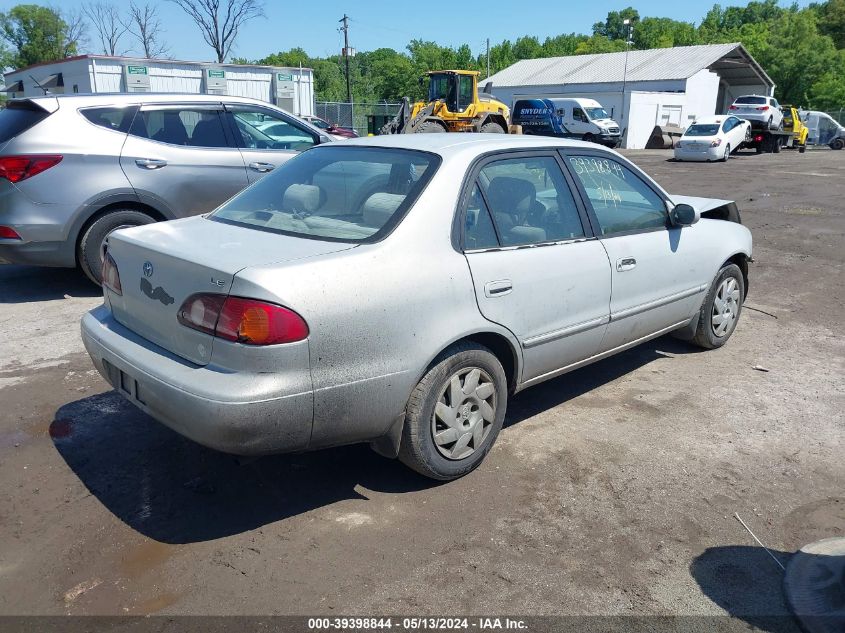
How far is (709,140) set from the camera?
88.4 ft

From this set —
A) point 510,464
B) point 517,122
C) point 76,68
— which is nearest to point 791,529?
point 510,464

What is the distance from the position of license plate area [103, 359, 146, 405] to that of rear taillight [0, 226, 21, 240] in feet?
11.3

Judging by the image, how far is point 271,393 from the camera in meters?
2.89

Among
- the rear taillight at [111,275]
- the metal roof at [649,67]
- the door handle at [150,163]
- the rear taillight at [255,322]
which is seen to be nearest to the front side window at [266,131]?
the door handle at [150,163]

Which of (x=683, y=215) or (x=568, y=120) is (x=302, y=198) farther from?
(x=568, y=120)

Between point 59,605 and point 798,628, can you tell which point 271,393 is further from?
point 798,628

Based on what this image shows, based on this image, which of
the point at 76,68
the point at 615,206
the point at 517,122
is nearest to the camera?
the point at 615,206

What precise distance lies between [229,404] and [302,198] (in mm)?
1457

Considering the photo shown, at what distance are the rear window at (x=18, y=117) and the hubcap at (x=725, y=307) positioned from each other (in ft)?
19.5

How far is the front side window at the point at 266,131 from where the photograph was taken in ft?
24.6

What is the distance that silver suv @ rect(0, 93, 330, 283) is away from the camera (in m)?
6.29

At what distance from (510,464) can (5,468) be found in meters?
2.67

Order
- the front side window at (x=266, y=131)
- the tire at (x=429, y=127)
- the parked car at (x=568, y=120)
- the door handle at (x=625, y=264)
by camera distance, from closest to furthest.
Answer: the door handle at (x=625, y=264)
the front side window at (x=266, y=131)
the tire at (x=429, y=127)
the parked car at (x=568, y=120)

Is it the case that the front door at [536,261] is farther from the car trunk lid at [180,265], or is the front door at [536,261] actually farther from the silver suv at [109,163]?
the silver suv at [109,163]
